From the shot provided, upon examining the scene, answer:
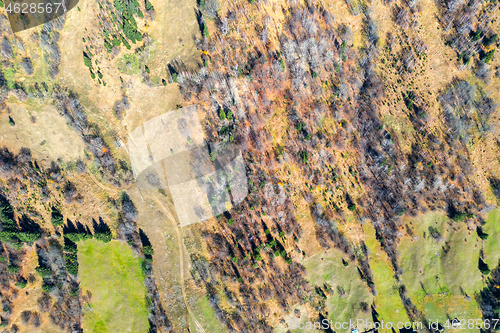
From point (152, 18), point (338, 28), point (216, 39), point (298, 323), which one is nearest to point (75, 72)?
point (152, 18)

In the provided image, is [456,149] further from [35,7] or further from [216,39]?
[35,7]

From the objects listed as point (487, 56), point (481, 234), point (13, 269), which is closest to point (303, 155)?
point (481, 234)

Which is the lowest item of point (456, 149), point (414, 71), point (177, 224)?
point (177, 224)

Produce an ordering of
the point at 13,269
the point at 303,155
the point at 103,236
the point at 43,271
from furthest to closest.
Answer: the point at 303,155
the point at 103,236
the point at 43,271
the point at 13,269

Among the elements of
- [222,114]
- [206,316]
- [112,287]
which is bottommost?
[206,316]

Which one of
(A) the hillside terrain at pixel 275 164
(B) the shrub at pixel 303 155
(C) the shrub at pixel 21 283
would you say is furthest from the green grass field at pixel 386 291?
(C) the shrub at pixel 21 283

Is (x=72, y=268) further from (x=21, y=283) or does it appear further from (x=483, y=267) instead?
(x=483, y=267)
